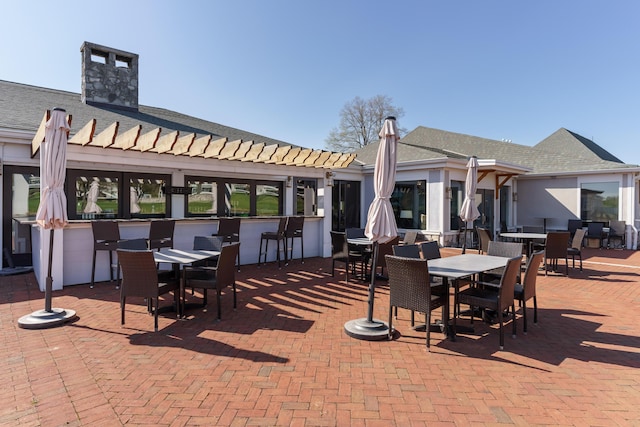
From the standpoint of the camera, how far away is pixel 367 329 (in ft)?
14.4

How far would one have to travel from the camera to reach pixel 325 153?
974 centimetres

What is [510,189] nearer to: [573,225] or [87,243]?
[573,225]

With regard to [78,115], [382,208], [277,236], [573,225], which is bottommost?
[277,236]

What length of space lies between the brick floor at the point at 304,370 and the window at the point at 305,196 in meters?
8.21

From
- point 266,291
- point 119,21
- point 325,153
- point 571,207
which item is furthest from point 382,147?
point 571,207

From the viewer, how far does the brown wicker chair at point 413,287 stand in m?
3.87

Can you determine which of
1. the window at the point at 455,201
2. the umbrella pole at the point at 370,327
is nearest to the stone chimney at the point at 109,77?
the umbrella pole at the point at 370,327

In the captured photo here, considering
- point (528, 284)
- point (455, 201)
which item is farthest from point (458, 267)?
point (455, 201)

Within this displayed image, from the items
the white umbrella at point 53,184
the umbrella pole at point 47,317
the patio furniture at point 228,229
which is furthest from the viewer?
the patio furniture at point 228,229

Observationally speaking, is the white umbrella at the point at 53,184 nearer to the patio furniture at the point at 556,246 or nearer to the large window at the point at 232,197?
the large window at the point at 232,197

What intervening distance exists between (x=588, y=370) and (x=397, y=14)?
42.6 feet

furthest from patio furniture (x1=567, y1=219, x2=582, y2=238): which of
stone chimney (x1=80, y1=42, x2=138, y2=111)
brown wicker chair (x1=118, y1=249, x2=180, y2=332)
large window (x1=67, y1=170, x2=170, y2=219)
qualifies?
stone chimney (x1=80, y1=42, x2=138, y2=111)

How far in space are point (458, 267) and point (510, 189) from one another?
42.3 feet

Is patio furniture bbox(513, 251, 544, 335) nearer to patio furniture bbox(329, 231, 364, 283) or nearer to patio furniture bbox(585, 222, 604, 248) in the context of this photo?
patio furniture bbox(329, 231, 364, 283)
